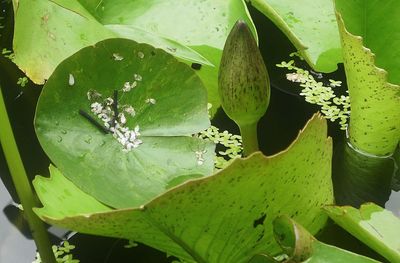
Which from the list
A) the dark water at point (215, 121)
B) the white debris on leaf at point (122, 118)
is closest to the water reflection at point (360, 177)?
the dark water at point (215, 121)

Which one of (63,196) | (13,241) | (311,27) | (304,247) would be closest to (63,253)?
(13,241)

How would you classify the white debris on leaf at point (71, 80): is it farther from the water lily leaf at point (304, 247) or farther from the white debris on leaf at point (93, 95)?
the water lily leaf at point (304, 247)

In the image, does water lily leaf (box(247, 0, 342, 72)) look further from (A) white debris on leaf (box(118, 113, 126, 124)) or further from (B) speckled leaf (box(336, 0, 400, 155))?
(A) white debris on leaf (box(118, 113, 126, 124))

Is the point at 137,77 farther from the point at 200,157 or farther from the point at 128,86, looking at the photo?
the point at 200,157

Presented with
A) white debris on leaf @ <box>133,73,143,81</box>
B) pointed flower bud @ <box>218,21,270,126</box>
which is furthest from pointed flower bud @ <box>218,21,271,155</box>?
white debris on leaf @ <box>133,73,143,81</box>

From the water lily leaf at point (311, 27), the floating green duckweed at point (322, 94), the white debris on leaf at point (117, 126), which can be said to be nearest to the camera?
the white debris on leaf at point (117, 126)

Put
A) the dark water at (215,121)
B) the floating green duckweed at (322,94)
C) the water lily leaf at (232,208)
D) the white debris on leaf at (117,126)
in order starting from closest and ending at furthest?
the water lily leaf at (232,208) < the white debris on leaf at (117,126) < the dark water at (215,121) < the floating green duckweed at (322,94)
